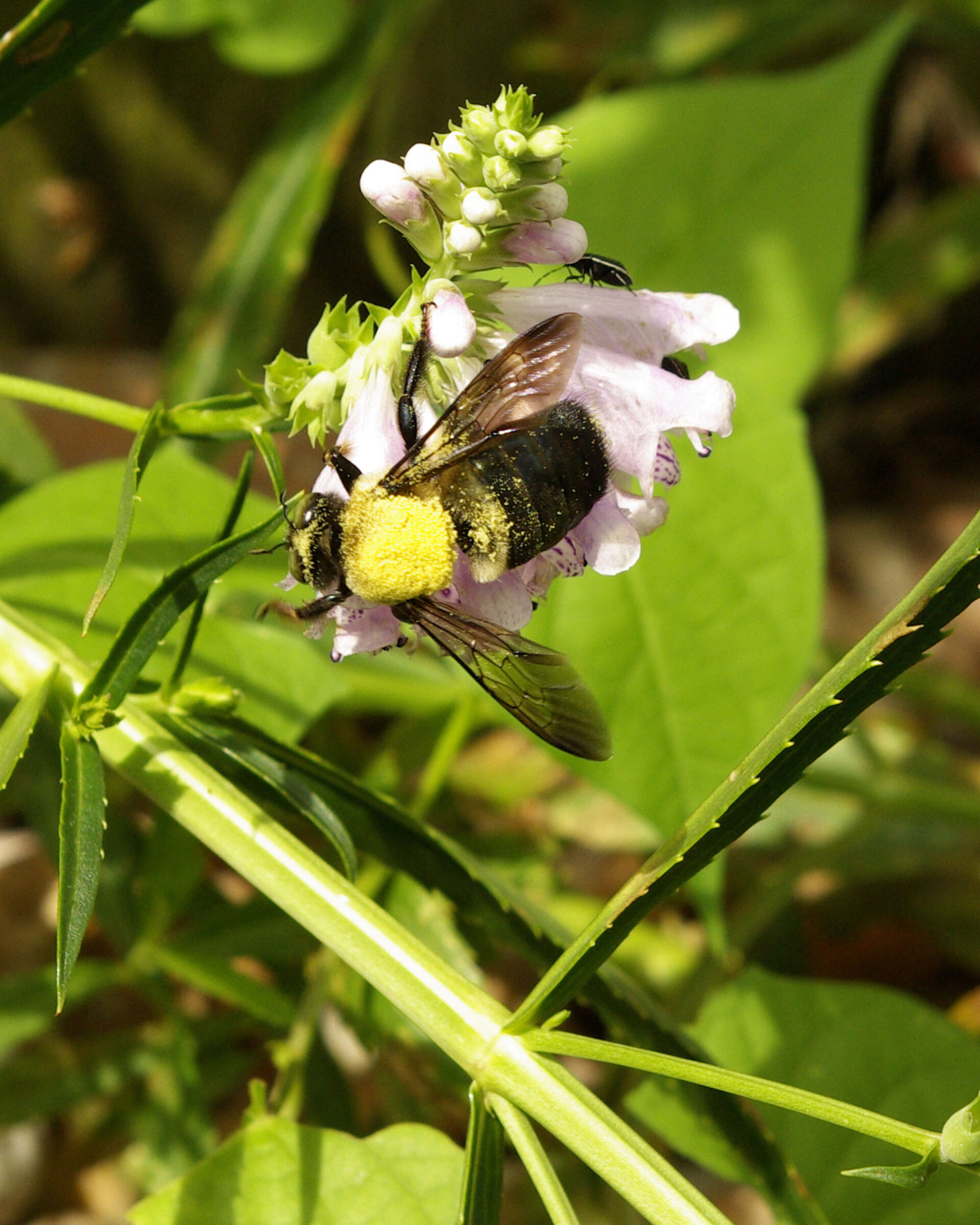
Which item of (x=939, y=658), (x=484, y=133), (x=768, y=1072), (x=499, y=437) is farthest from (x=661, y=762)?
(x=939, y=658)

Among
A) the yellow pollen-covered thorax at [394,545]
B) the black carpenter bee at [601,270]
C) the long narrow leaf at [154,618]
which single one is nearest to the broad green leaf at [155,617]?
the long narrow leaf at [154,618]

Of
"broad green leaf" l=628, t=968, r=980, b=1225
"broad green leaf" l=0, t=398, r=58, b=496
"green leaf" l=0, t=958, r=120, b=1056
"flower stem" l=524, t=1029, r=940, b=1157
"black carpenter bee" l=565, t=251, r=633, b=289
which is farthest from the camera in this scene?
"broad green leaf" l=0, t=398, r=58, b=496

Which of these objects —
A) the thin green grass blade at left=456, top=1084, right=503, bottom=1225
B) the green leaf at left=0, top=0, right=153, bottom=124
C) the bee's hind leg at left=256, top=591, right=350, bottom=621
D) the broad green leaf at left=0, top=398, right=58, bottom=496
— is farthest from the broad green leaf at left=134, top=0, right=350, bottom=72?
the thin green grass blade at left=456, top=1084, right=503, bottom=1225

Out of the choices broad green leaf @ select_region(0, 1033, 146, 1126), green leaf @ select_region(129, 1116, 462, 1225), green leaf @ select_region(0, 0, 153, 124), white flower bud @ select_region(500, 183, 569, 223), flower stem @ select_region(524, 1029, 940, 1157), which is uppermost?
green leaf @ select_region(0, 0, 153, 124)

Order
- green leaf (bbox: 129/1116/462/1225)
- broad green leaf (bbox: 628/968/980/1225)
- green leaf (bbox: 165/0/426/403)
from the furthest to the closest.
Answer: green leaf (bbox: 165/0/426/403) < broad green leaf (bbox: 628/968/980/1225) < green leaf (bbox: 129/1116/462/1225)

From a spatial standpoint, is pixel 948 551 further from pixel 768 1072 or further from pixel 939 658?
pixel 939 658

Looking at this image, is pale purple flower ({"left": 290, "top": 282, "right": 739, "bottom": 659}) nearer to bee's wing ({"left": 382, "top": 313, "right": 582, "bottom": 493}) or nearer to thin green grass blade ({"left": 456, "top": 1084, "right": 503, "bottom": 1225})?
bee's wing ({"left": 382, "top": 313, "right": 582, "bottom": 493})

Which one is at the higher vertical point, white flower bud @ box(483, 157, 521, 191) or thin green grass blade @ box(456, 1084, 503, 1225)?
white flower bud @ box(483, 157, 521, 191)

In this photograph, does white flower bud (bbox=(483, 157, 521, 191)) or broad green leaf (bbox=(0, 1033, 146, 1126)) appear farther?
broad green leaf (bbox=(0, 1033, 146, 1126))
